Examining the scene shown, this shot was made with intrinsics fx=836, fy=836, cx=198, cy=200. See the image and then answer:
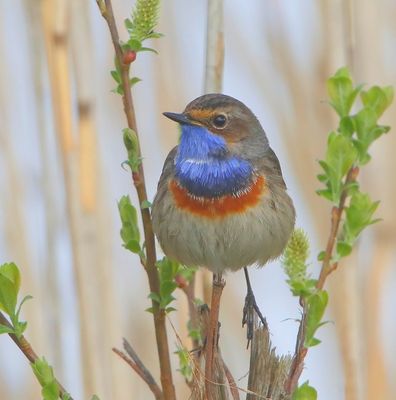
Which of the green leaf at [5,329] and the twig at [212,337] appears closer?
the green leaf at [5,329]

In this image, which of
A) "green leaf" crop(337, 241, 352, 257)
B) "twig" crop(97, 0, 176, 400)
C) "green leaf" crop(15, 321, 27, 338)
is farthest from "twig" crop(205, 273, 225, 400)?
"green leaf" crop(15, 321, 27, 338)

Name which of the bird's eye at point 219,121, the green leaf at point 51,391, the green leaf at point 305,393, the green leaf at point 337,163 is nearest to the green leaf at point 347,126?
the green leaf at point 337,163

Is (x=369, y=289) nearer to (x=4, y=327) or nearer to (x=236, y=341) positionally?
(x=236, y=341)

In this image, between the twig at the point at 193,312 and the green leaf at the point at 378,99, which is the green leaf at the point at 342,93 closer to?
the green leaf at the point at 378,99

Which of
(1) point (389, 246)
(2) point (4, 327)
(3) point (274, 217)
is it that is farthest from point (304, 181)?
(2) point (4, 327)

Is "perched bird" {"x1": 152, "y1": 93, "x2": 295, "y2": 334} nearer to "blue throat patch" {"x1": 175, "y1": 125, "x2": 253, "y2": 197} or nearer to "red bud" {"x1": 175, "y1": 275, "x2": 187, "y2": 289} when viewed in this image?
"blue throat patch" {"x1": 175, "y1": 125, "x2": 253, "y2": 197}

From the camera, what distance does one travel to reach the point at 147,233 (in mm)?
2250

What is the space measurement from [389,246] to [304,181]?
0.52 meters

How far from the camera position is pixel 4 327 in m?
1.95

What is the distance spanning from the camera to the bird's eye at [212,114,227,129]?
3.02 m

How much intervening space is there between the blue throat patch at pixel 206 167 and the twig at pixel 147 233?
65cm

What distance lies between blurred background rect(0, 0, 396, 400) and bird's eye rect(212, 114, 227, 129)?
56 centimetres

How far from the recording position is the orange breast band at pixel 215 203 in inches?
114

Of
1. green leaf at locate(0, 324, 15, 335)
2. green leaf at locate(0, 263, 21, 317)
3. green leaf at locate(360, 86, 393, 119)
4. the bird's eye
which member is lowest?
green leaf at locate(0, 324, 15, 335)
